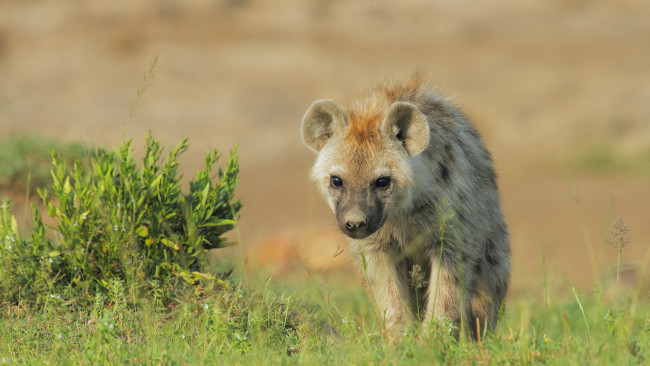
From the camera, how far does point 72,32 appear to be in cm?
1989

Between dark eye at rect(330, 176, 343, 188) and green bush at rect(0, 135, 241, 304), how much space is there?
54 cm

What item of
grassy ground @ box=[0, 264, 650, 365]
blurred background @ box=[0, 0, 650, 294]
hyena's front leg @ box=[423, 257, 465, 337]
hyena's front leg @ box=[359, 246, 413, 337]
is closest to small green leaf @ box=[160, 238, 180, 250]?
grassy ground @ box=[0, 264, 650, 365]

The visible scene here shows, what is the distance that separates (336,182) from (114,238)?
3.81ft

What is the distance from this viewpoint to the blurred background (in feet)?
58.7

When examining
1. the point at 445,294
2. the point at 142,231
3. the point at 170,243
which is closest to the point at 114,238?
the point at 142,231

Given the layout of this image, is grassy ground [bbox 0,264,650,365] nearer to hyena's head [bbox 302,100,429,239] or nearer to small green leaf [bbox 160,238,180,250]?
small green leaf [bbox 160,238,180,250]

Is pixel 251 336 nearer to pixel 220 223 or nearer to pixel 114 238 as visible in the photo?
pixel 220 223

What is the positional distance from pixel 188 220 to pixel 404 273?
1.26 meters

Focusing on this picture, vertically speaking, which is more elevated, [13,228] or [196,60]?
[196,60]

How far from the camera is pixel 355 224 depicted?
13.3 ft

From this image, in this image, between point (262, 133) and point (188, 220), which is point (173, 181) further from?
point (262, 133)

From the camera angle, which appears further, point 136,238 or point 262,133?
point 262,133

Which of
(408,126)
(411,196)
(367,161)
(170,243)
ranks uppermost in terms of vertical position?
(408,126)

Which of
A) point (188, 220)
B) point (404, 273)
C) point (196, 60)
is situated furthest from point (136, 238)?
point (196, 60)
